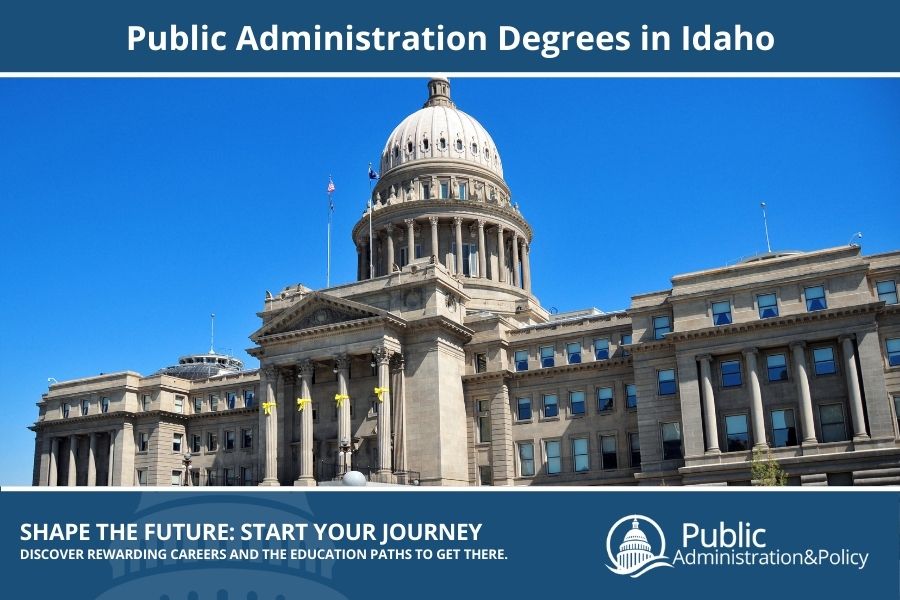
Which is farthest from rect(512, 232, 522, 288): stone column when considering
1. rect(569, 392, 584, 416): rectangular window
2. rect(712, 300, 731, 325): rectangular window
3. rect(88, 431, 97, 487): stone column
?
rect(88, 431, 97, 487): stone column

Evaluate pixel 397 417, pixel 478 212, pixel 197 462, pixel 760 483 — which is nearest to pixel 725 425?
pixel 760 483

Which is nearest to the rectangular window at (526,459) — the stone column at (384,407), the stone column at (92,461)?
the stone column at (384,407)

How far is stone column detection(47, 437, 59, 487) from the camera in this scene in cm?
9144

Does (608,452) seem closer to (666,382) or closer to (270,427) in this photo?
(666,382)

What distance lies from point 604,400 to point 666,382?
249 inches

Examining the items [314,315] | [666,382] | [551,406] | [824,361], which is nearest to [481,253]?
[551,406]

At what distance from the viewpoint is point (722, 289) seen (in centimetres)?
6338

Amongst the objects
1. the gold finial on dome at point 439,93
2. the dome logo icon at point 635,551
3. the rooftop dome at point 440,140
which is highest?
the gold finial on dome at point 439,93

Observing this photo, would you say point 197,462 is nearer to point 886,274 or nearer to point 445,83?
point 445,83

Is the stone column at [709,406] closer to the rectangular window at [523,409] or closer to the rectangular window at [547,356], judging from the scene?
the rectangular window at [547,356]

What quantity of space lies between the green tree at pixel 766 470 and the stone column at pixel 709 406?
2.94 metres

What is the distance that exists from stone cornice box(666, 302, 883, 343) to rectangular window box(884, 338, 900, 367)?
2669mm

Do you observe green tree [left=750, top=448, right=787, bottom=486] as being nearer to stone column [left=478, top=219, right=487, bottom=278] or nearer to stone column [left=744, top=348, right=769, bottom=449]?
stone column [left=744, top=348, right=769, bottom=449]

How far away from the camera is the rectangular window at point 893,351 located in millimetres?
59250
